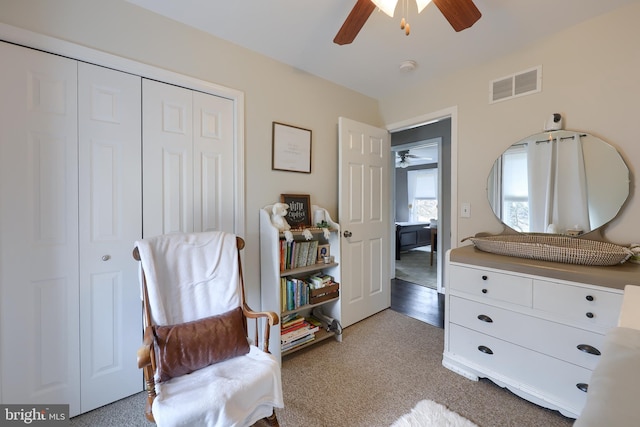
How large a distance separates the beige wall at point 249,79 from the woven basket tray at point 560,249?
1471 millimetres

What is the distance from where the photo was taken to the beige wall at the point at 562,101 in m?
1.71

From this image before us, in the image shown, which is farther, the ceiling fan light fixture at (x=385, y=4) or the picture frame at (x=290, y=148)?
the picture frame at (x=290, y=148)

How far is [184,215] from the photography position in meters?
1.91

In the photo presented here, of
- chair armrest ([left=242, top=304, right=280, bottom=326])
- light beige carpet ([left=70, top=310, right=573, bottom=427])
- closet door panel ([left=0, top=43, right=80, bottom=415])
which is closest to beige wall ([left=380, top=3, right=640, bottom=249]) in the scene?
light beige carpet ([left=70, top=310, right=573, bottom=427])

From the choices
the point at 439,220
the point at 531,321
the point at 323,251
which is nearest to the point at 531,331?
the point at 531,321

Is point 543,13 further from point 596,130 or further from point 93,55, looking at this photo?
point 93,55

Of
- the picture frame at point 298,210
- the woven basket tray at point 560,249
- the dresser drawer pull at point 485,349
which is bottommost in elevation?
the dresser drawer pull at point 485,349

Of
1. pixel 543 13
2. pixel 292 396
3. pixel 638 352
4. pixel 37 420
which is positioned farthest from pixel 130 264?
pixel 543 13

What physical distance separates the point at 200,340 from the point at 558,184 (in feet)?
8.74

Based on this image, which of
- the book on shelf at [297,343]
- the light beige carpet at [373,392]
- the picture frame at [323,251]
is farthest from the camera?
the picture frame at [323,251]

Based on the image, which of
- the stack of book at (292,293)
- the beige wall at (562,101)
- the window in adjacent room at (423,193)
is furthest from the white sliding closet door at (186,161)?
the window in adjacent room at (423,193)

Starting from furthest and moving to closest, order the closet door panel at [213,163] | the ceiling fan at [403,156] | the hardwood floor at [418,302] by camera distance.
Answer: the ceiling fan at [403,156] < the hardwood floor at [418,302] < the closet door panel at [213,163]

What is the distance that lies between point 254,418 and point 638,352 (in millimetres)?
1372

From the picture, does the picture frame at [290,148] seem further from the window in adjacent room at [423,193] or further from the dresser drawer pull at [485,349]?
the window in adjacent room at [423,193]
